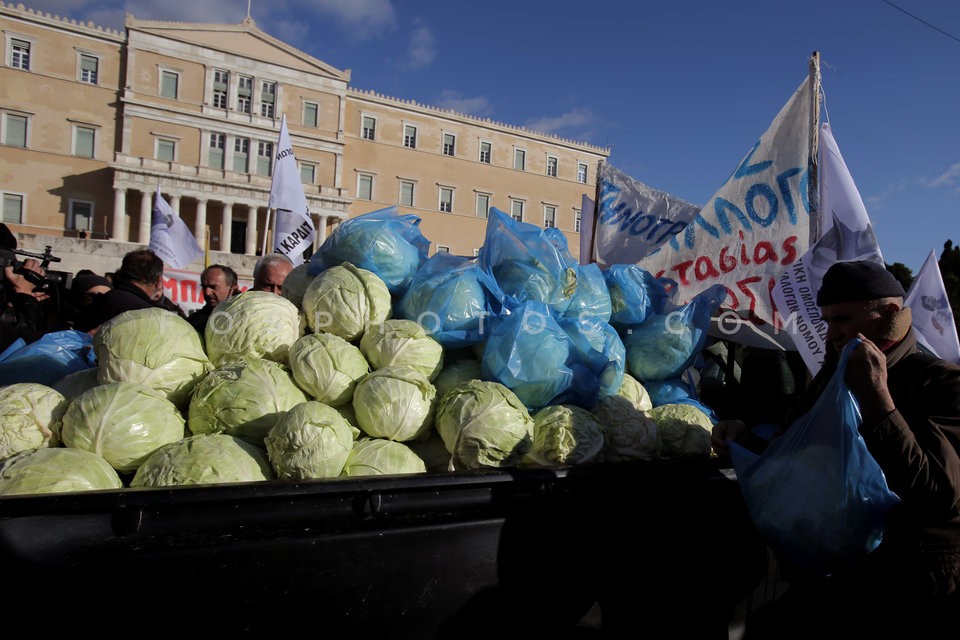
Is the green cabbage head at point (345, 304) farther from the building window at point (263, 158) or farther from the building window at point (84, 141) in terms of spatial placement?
the building window at point (84, 141)

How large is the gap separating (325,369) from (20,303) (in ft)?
15.1

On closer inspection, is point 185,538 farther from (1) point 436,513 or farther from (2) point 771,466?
(2) point 771,466

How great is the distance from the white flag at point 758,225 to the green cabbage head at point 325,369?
279 centimetres

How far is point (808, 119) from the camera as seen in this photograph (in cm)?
415

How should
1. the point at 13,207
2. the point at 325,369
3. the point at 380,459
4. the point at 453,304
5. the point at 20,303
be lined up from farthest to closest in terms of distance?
the point at 13,207 < the point at 20,303 < the point at 453,304 < the point at 325,369 < the point at 380,459

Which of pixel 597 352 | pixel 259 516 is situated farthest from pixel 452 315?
pixel 259 516

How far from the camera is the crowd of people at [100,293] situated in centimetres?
400

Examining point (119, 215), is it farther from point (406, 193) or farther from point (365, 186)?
point (406, 193)

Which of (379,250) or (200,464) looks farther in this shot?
(379,250)

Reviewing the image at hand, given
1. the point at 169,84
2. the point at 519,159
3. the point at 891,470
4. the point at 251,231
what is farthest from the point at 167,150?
the point at 891,470

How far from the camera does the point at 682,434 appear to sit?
2766 mm

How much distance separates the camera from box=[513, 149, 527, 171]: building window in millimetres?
49000

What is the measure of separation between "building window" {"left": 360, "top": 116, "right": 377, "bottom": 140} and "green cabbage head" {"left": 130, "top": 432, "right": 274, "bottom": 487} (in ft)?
148

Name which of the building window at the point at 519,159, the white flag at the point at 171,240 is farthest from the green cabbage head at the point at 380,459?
the building window at the point at 519,159
